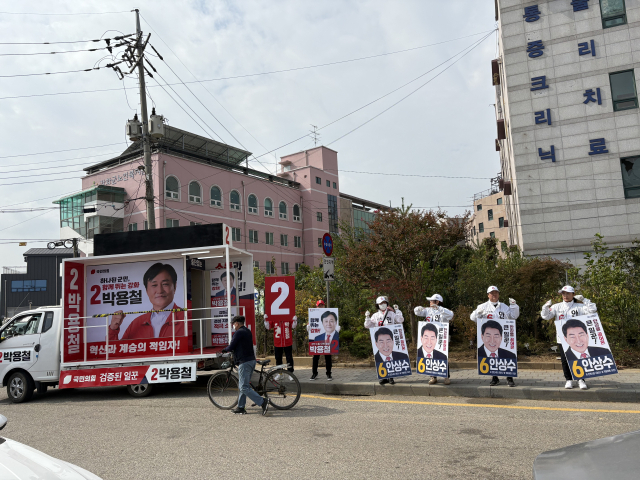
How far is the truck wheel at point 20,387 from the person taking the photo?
10.9 m

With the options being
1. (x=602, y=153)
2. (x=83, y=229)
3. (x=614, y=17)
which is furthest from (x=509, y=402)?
(x=83, y=229)

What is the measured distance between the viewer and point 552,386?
9.06m

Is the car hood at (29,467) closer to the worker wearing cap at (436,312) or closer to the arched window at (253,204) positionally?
the worker wearing cap at (436,312)

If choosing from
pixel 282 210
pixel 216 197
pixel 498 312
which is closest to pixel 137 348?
pixel 498 312

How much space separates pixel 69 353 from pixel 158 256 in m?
2.97

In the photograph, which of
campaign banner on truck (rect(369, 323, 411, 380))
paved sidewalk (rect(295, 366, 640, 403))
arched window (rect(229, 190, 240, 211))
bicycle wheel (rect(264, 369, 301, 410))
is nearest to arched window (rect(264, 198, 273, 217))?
arched window (rect(229, 190, 240, 211))

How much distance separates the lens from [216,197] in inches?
1907

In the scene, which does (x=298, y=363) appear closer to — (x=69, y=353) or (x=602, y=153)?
(x=69, y=353)

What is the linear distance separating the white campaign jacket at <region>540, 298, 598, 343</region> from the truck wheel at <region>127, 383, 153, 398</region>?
8369mm

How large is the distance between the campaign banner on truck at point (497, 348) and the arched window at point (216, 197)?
4088 cm

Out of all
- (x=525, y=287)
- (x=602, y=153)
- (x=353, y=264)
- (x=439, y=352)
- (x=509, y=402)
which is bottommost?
(x=509, y=402)

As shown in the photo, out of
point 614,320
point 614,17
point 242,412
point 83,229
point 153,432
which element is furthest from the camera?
point 83,229

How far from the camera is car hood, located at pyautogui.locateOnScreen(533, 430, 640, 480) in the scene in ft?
7.34

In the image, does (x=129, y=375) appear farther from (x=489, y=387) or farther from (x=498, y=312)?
(x=498, y=312)
